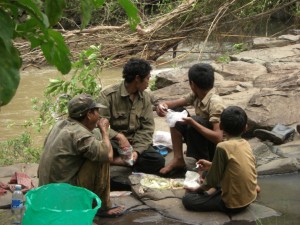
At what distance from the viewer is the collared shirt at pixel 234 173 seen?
4.00 m

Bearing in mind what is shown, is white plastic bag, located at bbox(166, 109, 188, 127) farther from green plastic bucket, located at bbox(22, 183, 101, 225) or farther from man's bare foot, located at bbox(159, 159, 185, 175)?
green plastic bucket, located at bbox(22, 183, 101, 225)

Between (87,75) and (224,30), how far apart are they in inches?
172

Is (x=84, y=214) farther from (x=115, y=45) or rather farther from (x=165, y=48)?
(x=165, y=48)

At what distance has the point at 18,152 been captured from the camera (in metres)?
7.37

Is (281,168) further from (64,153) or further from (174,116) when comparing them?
(64,153)

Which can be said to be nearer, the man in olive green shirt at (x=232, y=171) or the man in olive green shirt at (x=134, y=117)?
the man in olive green shirt at (x=232, y=171)

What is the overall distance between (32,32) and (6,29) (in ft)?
1.10

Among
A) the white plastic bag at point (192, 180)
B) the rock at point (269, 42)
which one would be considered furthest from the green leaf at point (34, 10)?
the rock at point (269, 42)

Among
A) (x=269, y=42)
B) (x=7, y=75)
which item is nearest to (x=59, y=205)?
(x=7, y=75)

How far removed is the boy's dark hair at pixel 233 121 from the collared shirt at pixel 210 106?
64cm

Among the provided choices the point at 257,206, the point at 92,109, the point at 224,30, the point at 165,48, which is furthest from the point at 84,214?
the point at 224,30

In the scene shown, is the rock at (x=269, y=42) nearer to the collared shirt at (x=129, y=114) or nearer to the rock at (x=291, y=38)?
the rock at (x=291, y=38)

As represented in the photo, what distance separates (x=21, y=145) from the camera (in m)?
7.49

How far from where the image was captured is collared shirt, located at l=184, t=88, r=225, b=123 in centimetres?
475
